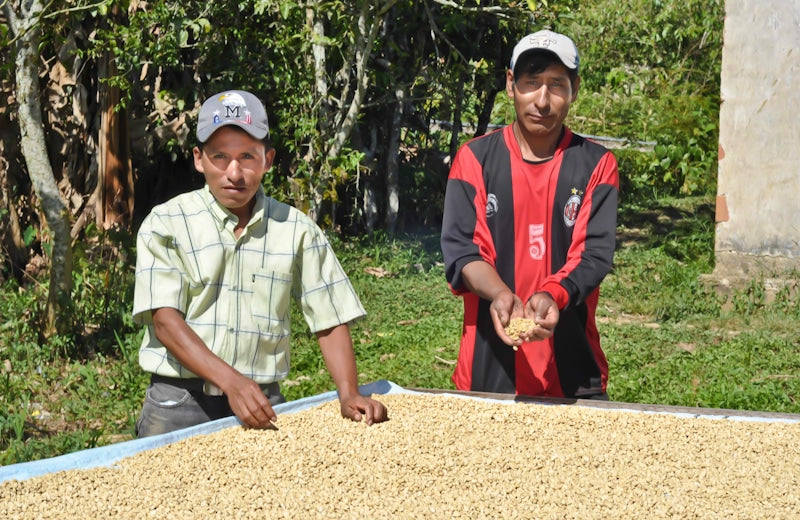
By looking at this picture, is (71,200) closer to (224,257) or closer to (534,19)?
(534,19)

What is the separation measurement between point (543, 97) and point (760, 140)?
3819mm

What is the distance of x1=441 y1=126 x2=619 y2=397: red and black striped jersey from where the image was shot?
2791 mm

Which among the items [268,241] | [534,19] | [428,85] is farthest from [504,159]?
[428,85]

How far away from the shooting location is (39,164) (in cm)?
497

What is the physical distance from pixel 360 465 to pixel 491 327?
65 centimetres

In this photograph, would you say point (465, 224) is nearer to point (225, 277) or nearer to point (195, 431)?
point (225, 277)

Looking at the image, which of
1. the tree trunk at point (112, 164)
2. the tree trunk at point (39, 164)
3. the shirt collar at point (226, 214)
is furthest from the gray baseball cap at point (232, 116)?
the tree trunk at point (112, 164)

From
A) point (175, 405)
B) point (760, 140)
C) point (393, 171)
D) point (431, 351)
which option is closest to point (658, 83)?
point (393, 171)

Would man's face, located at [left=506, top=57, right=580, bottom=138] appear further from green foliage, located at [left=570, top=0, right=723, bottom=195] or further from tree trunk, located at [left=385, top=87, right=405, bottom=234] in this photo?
green foliage, located at [left=570, top=0, right=723, bottom=195]

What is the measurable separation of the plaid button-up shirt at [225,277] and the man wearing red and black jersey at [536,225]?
0.44 meters

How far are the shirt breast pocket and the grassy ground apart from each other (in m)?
1.51

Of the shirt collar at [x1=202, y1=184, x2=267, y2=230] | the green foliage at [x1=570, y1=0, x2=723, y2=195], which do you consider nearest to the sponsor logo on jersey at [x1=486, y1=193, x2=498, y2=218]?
the shirt collar at [x1=202, y1=184, x2=267, y2=230]

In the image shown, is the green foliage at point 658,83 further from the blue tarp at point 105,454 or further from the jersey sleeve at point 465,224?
the blue tarp at point 105,454

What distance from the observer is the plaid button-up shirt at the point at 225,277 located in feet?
8.27
